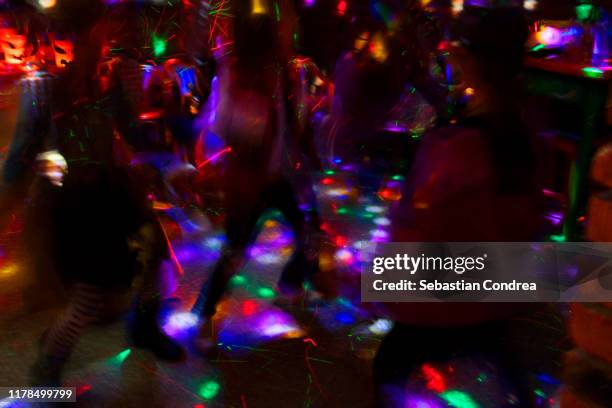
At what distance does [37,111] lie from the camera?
2.90 meters

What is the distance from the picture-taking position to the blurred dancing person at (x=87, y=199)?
237 cm

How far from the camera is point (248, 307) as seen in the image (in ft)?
11.8

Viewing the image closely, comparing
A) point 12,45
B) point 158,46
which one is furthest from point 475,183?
point 158,46

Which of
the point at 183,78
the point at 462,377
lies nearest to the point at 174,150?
the point at 183,78

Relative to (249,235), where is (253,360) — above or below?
below

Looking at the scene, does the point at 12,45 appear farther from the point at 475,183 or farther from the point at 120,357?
the point at 475,183

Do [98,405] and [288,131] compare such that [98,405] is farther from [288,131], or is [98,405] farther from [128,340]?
[288,131]

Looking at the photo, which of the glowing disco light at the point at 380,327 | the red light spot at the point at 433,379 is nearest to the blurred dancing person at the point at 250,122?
the glowing disco light at the point at 380,327

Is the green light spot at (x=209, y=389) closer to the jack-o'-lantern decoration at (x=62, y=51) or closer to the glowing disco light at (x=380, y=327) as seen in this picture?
the glowing disco light at (x=380, y=327)

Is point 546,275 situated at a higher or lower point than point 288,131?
lower

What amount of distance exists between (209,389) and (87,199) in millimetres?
1160

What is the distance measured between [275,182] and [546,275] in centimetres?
160

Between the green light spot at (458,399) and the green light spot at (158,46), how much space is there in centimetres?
482

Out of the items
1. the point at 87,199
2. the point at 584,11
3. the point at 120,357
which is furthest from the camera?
the point at 584,11
